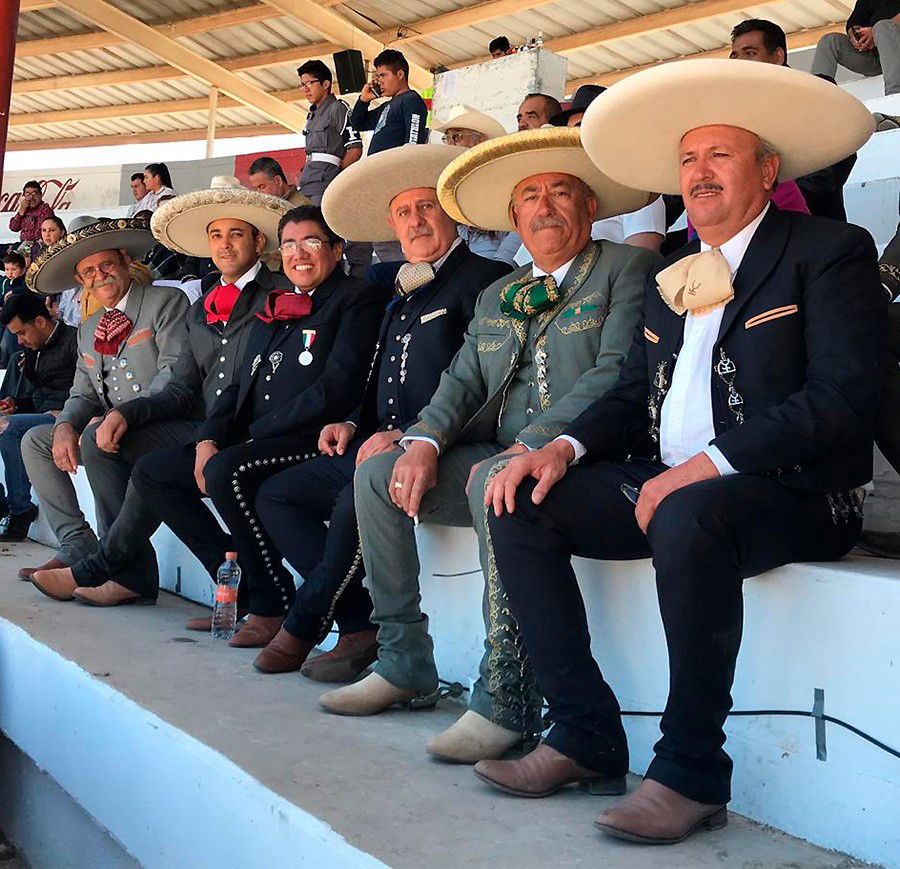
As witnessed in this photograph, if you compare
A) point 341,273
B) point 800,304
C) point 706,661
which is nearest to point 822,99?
point 800,304

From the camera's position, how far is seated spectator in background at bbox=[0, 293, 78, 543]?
5.91m

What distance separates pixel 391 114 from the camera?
6.61m

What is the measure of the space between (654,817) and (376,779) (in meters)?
0.64

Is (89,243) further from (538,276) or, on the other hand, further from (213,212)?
(538,276)

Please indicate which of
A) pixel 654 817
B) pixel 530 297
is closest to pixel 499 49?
pixel 530 297

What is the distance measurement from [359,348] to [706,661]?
6.37ft

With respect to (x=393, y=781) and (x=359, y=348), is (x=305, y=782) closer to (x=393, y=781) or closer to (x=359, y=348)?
(x=393, y=781)

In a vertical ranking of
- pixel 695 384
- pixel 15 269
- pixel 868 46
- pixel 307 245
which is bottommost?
pixel 695 384

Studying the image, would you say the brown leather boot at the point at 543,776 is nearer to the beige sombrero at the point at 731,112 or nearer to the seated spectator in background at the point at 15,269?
the beige sombrero at the point at 731,112

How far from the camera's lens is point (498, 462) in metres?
2.45

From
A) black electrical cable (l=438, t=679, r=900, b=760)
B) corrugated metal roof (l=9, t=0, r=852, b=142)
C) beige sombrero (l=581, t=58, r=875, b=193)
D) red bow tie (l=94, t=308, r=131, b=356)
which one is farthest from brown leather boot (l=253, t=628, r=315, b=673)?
corrugated metal roof (l=9, t=0, r=852, b=142)

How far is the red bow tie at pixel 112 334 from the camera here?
468 centimetres

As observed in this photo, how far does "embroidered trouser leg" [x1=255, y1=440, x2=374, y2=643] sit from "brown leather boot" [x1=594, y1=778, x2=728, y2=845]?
1.25 meters

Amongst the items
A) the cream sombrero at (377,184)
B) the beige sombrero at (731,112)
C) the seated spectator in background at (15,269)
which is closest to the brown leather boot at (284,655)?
the cream sombrero at (377,184)
